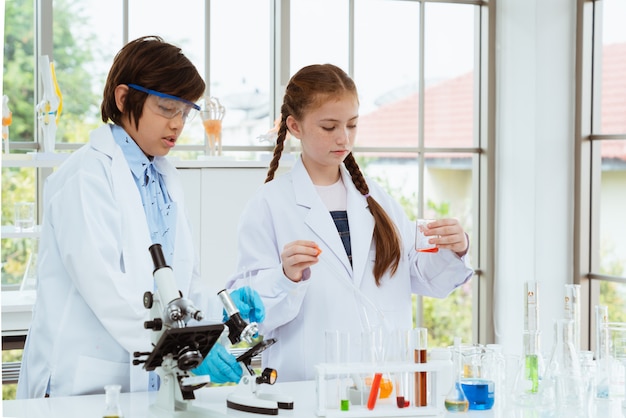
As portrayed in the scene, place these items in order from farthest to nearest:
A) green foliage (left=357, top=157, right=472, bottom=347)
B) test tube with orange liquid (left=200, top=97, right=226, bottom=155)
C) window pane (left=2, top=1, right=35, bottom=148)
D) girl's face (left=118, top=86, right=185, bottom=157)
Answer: green foliage (left=357, top=157, right=472, bottom=347) → window pane (left=2, top=1, right=35, bottom=148) → test tube with orange liquid (left=200, top=97, right=226, bottom=155) → girl's face (left=118, top=86, right=185, bottom=157)

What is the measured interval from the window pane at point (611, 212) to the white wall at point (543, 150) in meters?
0.20

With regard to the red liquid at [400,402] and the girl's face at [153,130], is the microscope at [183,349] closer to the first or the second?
the red liquid at [400,402]

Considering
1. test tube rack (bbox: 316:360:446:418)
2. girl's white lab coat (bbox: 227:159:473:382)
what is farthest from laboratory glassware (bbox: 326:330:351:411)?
girl's white lab coat (bbox: 227:159:473:382)

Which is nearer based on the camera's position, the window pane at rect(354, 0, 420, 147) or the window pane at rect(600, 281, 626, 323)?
the window pane at rect(600, 281, 626, 323)

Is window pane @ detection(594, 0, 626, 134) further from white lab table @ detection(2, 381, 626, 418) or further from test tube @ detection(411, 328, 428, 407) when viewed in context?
test tube @ detection(411, 328, 428, 407)

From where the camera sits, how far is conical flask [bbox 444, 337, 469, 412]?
1874 millimetres

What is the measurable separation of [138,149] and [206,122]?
1.94 m

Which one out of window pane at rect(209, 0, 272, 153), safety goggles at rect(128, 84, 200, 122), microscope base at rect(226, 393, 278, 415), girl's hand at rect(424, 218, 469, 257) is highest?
window pane at rect(209, 0, 272, 153)

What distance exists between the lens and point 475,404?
6.26ft

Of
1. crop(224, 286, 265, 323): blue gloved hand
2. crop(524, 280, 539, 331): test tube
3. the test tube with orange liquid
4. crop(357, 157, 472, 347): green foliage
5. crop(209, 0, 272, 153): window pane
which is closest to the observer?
crop(524, 280, 539, 331): test tube

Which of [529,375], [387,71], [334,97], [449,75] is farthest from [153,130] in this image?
[449,75]

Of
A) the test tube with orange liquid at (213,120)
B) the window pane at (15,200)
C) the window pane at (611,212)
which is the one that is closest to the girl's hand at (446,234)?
the test tube with orange liquid at (213,120)

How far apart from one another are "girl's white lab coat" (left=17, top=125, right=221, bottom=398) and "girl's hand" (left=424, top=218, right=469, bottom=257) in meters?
0.71

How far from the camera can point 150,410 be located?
1.80 m
